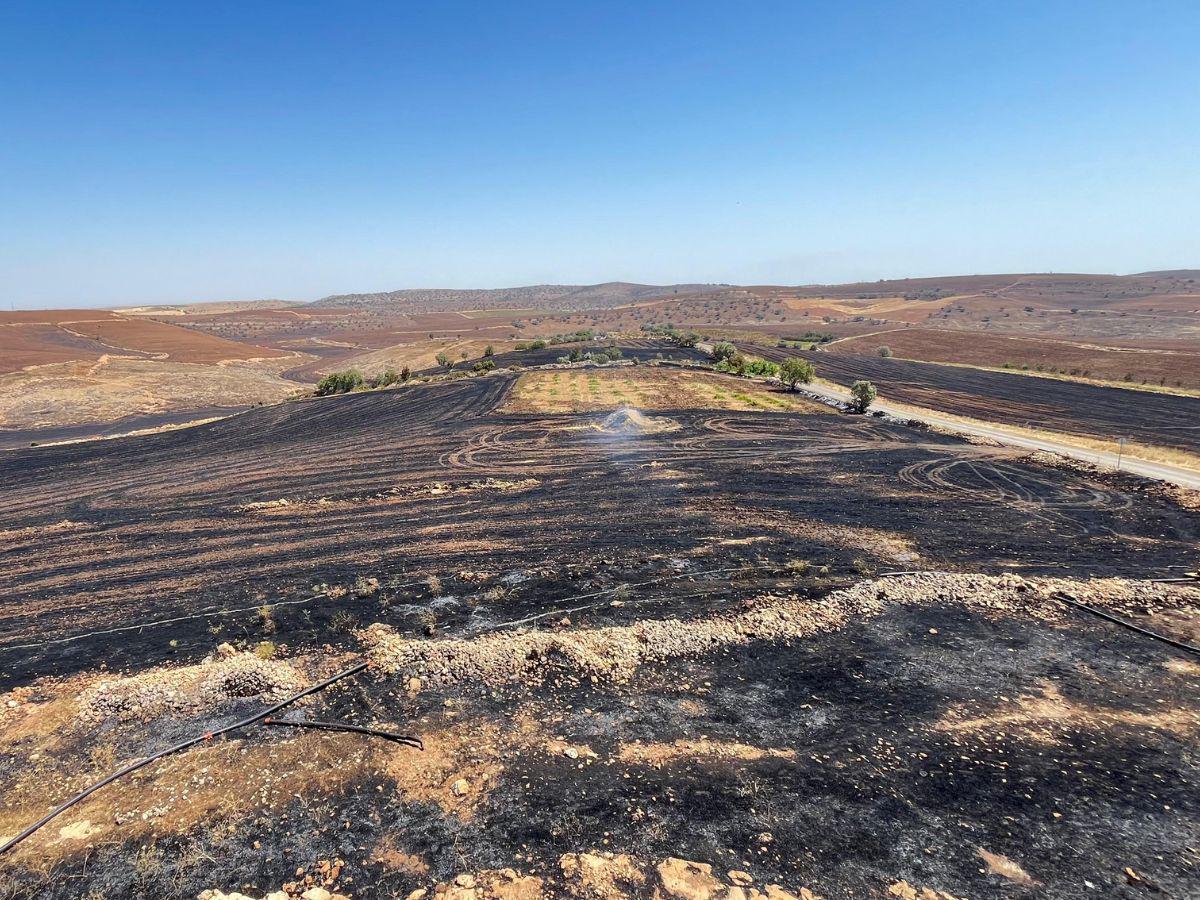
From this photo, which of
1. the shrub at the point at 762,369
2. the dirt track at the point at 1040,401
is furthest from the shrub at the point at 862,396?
the shrub at the point at 762,369

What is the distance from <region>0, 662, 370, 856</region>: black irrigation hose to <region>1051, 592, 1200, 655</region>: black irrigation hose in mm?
16764

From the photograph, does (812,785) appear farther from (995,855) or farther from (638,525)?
Result: (638,525)

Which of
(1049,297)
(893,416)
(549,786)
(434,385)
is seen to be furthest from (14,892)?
(1049,297)

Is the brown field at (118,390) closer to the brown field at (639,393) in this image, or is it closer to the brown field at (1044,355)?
the brown field at (639,393)

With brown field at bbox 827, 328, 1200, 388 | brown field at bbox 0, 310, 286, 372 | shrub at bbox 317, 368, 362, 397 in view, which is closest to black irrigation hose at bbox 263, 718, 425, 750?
shrub at bbox 317, 368, 362, 397

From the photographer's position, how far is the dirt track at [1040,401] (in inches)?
1288

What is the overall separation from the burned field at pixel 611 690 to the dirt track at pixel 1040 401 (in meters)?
14.7

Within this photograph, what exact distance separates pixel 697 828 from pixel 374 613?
29.7 ft

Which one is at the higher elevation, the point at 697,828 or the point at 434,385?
the point at 434,385

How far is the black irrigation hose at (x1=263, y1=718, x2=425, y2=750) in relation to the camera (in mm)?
9289

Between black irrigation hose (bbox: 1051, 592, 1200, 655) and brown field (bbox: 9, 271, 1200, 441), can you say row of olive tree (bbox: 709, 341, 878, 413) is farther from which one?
brown field (bbox: 9, 271, 1200, 441)

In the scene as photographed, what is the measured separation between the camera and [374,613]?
1331 cm

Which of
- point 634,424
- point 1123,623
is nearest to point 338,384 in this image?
point 634,424

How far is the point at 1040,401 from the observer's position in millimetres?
42125
